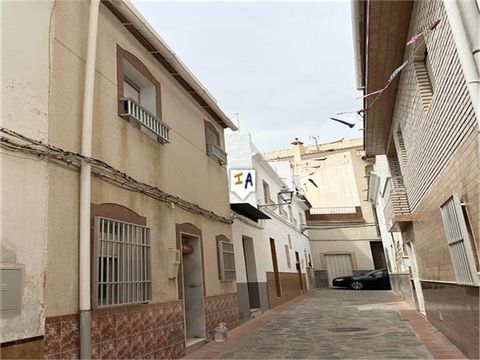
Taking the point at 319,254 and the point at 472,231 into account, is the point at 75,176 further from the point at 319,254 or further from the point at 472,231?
the point at 319,254

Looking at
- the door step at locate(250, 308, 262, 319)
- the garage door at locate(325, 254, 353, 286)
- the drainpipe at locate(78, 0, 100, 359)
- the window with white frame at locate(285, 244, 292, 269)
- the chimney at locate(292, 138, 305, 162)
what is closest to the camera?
the drainpipe at locate(78, 0, 100, 359)

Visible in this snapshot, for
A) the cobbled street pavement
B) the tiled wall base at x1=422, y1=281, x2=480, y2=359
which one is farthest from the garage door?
the tiled wall base at x1=422, y1=281, x2=480, y2=359

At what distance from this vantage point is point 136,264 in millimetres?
5586

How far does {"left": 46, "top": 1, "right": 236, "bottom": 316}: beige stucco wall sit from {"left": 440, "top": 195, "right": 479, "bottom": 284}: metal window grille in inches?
172

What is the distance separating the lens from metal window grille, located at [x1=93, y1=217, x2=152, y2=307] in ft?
15.7

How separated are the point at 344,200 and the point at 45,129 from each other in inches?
1097

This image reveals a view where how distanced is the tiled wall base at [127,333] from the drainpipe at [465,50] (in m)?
4.70

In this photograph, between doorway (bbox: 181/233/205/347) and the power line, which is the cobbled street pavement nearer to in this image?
doorway (bbox: 181/233/205/347)

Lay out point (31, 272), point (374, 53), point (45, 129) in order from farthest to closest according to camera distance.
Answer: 1. point (374, 53)
2. point (45, 129)
3. point (31, 272)

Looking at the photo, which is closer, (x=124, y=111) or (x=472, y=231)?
(x=472, y=231)

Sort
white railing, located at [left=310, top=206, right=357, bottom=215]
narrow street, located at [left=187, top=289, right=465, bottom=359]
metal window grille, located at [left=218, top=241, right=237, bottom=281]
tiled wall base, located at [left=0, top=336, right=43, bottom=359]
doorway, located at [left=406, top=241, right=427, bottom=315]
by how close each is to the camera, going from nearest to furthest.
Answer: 1. tiled wall base, located at [left=0, top=336, right=43, bottom=359]
2. narrow street, located at [left=187, top=289, right=465, bottom=359]
3. metal window grille, located at [left=218, top=241, right=237, bottom=281]
4. doorway, located at [left=406, top=241, right=427, bottom=315]
5. white railing, located at [left=310, top=206, right=357, bottom=215]

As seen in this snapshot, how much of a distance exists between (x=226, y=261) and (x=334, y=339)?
3.05 metres

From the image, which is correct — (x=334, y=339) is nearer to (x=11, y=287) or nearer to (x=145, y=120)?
(x=145, y=120)

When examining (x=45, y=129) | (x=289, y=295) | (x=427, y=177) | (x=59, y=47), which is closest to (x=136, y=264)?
(x=45, y=129)
